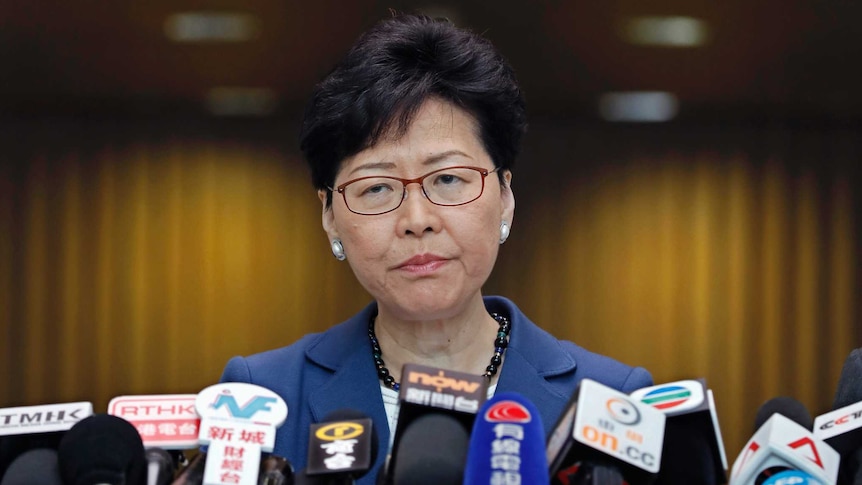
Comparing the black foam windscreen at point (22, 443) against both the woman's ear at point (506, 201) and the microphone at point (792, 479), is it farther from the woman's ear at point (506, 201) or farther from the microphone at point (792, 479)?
the woman's ear at point (506, 201)

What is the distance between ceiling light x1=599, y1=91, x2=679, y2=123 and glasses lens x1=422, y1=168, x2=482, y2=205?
160 inches

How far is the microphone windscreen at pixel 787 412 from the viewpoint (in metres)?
1.09

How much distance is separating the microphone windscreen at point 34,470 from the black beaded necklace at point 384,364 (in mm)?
772

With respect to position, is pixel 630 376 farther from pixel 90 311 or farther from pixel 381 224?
pixel 90 311

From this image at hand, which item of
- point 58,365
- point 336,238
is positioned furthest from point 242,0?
point 336,238

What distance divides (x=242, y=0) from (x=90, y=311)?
82.7 inches

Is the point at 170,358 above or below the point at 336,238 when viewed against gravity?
below

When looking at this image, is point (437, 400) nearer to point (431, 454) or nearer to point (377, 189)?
point (431, 454)

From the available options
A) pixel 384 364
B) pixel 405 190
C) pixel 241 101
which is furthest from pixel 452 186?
pixel 241 101

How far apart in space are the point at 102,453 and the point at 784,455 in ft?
1.98

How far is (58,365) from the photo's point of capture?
19.0ft

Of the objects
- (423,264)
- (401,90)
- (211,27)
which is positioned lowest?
(423,264)

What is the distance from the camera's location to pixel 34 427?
99cm

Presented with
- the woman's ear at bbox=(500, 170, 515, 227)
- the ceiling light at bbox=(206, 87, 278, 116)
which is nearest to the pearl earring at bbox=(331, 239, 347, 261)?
the woman's ear at bbox=(500, 170, 515, 227)
